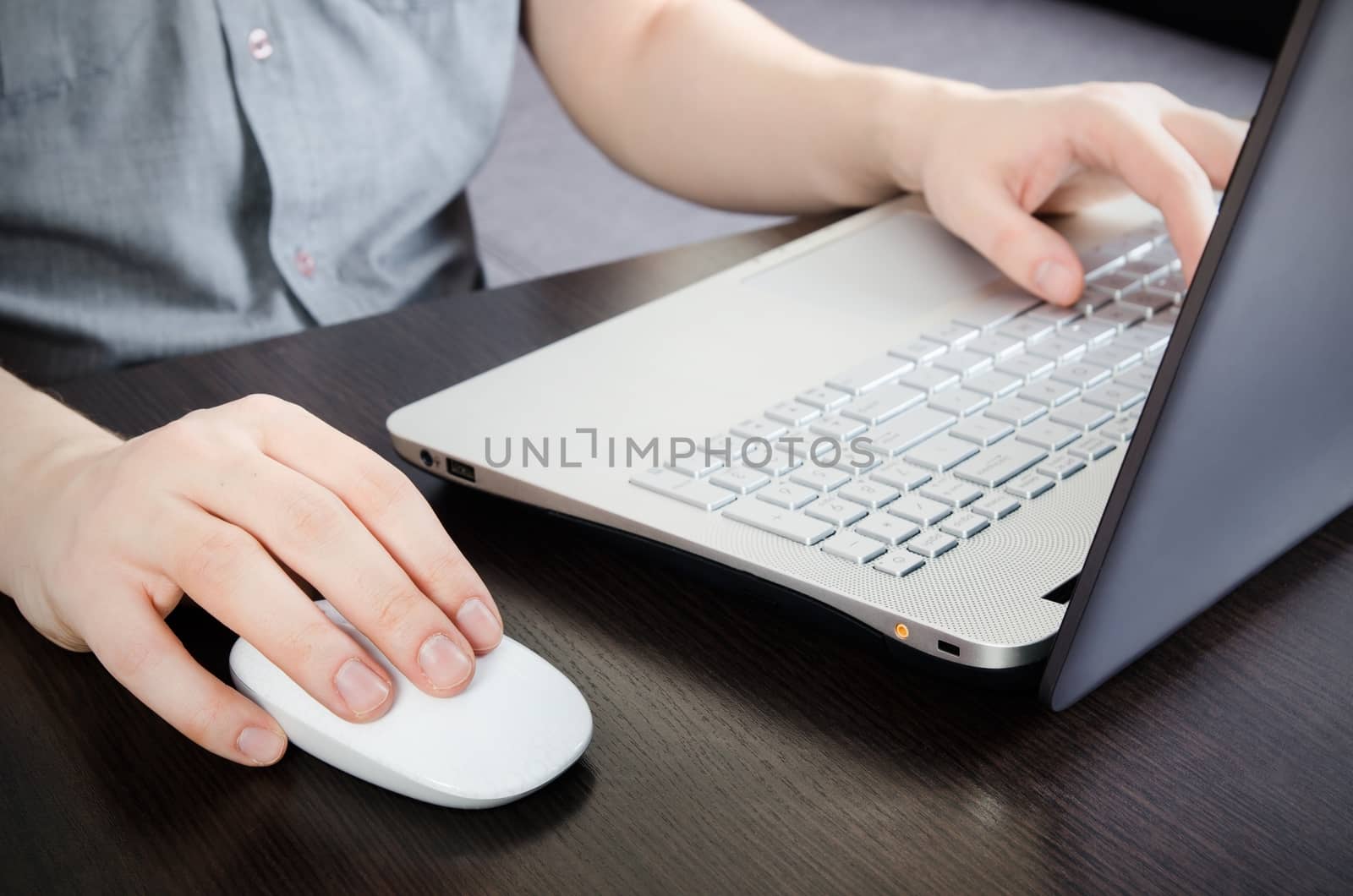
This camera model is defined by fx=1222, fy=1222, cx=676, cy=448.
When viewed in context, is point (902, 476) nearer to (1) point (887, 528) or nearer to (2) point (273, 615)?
(1) point (887, 528)

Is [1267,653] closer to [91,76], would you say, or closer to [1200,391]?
[1200,391]

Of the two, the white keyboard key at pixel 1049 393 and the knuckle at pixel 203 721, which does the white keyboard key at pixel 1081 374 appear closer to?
the white keyboard key at pixel 1049 393

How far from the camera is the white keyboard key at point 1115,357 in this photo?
1.81 feet

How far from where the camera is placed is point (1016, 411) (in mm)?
506

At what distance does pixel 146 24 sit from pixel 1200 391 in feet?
2.17

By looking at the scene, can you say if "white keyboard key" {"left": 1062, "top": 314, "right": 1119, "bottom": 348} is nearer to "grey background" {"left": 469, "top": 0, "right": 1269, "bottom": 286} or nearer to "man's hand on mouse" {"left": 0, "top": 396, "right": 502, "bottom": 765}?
"man's hand on mouse" {"left": 0, "top": 396, "right": 502, "bottom": 765}

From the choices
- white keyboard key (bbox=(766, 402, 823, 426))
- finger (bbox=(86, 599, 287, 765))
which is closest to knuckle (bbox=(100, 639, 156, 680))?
finger (bbox=(86, 599, 287, 765))

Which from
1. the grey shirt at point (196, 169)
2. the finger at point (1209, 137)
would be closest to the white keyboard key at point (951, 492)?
the finger at point (1209, 137)

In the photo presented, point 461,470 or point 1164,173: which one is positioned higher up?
point 1164,173

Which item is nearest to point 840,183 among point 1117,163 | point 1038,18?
point 1117,163

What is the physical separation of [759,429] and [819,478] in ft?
0.17

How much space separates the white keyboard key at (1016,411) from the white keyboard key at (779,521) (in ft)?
0.37

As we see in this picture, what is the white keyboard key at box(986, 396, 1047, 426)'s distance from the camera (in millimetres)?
499

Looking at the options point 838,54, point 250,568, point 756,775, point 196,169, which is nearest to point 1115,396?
point 756,775
